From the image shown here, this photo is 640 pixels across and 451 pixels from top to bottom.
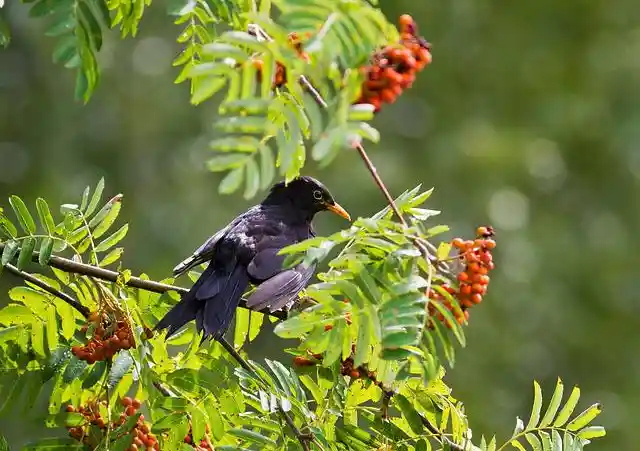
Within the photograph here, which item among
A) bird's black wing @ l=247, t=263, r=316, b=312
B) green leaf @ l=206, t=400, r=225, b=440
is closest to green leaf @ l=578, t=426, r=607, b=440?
bird's black wing @ l=247, t=263, r=316, b=312

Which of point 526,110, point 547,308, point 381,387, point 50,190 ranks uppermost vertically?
point 526,110

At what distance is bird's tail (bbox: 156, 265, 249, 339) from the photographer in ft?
11.3

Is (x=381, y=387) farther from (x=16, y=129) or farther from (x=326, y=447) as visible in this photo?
(x=16, y=129)

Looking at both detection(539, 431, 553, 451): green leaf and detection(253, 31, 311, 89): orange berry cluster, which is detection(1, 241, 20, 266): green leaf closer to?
detection(253, 31, 311, 89): orange berry cluster

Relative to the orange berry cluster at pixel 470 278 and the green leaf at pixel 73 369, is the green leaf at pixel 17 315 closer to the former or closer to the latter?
the green leaf at pixel 73 369

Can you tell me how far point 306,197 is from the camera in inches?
206

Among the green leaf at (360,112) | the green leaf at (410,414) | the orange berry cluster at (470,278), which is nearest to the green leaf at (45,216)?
the green leaf at (410,414)

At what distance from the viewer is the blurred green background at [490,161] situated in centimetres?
1237

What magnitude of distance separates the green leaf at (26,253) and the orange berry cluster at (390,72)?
1.15 m

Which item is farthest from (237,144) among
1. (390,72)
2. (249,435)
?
(249,435)

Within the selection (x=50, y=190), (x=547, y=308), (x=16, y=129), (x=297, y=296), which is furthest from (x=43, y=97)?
(x=297, y=296)

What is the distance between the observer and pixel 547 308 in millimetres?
13023

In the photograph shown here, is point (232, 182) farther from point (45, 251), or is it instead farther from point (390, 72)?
point (45, 251)

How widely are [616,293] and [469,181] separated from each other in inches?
81.4
